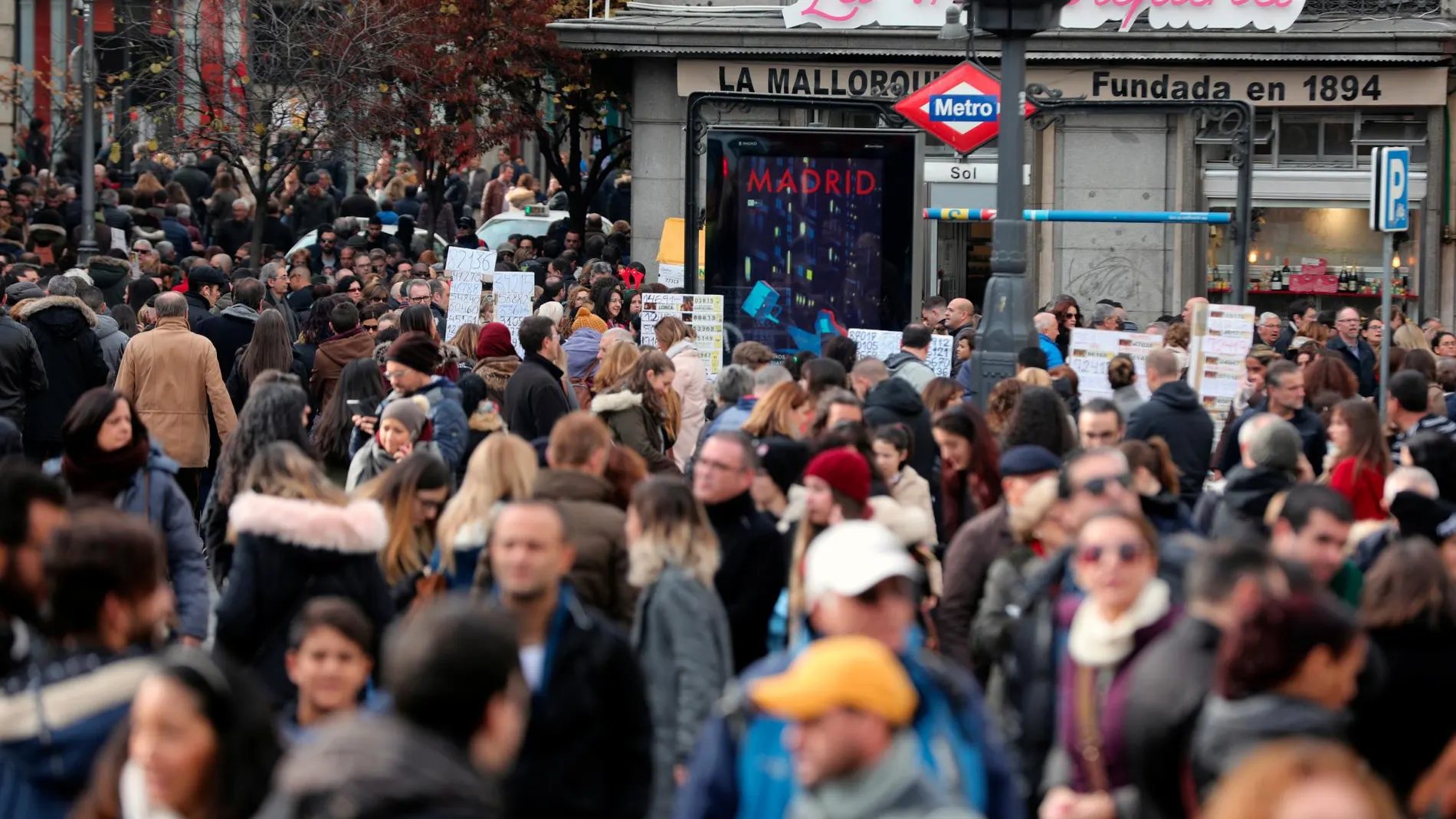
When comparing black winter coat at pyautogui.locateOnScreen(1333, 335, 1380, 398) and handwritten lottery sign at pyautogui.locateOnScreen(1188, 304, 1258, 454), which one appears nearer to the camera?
handwritten lottery sign at pyautogui.locateOnScreen(1188, 304, 1258, 454)

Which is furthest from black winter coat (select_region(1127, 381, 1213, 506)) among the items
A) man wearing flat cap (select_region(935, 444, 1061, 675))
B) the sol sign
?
the sol sign

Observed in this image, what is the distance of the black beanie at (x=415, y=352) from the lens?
33.9ft

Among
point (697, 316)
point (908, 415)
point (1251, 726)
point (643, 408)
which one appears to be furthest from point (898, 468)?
point (697, 316)

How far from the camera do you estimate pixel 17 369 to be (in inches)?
511

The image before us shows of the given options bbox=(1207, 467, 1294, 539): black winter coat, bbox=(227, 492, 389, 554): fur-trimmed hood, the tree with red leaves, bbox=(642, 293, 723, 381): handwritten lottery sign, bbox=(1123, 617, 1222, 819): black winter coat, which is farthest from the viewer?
the tree with red leaves

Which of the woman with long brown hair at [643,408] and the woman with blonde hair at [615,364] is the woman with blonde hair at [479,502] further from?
the woman with blonde hair at [615,364]

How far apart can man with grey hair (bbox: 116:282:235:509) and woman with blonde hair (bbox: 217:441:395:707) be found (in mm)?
6024

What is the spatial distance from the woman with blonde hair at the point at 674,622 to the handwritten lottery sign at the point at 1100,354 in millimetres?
7868

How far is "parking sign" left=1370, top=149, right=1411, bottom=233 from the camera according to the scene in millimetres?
13445

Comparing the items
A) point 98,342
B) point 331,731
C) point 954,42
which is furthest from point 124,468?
point 954,42

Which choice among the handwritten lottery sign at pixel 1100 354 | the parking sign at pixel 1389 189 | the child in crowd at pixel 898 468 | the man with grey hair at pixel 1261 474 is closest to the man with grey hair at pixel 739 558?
the child in crowd at pixel 898 468

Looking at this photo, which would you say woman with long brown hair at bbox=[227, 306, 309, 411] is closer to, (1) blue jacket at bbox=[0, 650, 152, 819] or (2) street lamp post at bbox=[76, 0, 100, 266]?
(1) blue jacket at bbox=[0, 650, 152, 819]

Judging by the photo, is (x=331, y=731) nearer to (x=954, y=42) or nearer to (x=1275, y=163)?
(x=954, y=42)

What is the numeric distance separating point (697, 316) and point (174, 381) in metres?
4.47
